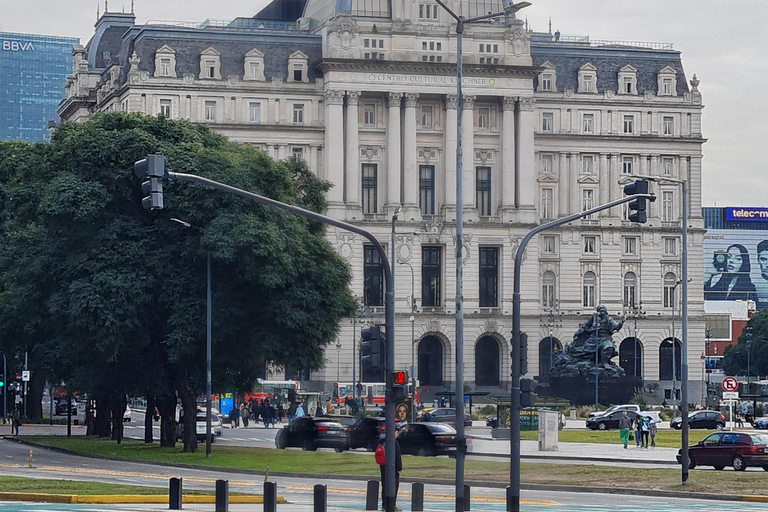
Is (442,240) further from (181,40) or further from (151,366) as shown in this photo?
(151,366)

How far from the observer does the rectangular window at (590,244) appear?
166 metres

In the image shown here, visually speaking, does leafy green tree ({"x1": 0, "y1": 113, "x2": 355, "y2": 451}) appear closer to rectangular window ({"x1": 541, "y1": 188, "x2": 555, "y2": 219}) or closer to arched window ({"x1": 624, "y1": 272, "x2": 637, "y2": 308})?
rectangular window ({"x1": 541, "y1": 188, "x2": 555, "y2": 219})

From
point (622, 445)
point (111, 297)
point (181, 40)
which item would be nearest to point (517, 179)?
point (181, 40)

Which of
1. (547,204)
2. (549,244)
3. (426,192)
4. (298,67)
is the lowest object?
(549,244)

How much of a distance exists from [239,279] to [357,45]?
83.7 metres

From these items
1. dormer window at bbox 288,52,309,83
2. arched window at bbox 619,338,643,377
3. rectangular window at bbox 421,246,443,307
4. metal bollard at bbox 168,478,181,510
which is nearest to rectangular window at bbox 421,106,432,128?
dormer window at bbox 288,52,309,83

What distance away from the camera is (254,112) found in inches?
6255

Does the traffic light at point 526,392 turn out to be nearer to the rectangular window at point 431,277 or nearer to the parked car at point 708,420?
the parked car at point 708,420

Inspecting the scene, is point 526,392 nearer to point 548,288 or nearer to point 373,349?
point 373,349

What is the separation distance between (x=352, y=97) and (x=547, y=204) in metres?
23.3

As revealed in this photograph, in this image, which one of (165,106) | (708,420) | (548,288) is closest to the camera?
(708,420)

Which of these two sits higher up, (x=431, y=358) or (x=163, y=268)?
(x=163, y=268)

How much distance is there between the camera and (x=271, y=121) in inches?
6270

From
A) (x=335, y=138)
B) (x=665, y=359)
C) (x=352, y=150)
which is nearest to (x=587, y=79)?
(x=352, y=150)
